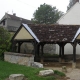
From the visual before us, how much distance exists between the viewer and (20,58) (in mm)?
17156

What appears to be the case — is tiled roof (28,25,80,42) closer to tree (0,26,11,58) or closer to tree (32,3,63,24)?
tree (0,26,11,58)

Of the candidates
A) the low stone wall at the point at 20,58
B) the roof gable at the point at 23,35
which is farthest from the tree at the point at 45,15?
the low stone wall at the point at 20,58

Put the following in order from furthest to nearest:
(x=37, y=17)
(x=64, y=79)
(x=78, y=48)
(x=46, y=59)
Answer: (x=37, y=17), (x=78, y=48), (x=46, y=59), (x=64, y=79)

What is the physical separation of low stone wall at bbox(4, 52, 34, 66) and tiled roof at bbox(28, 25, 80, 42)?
2704 millimetres

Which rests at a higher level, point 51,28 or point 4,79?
point 51,28

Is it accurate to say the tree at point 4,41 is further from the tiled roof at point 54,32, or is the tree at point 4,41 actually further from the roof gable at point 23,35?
the tiled roof at point 54,32

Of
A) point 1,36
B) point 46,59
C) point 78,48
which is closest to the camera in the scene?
point 1,36

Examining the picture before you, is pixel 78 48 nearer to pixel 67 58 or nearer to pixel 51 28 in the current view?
pixel 67 58

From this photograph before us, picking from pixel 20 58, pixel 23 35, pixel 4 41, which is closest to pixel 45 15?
pixel 4 41

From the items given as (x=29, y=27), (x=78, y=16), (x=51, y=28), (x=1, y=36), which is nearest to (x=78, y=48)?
(x=78, y=16)

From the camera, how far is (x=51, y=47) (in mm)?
27641

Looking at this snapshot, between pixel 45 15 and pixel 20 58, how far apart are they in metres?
36.5

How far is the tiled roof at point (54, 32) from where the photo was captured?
18.2 metres

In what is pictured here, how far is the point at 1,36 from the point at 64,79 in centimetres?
1238
